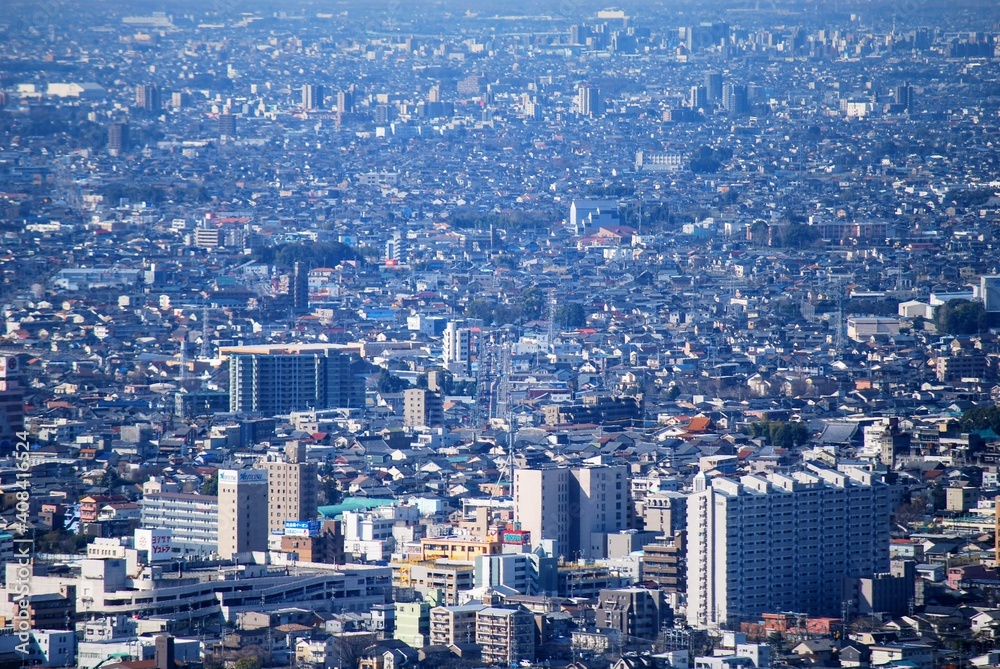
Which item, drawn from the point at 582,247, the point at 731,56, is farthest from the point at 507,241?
the point at 731,56

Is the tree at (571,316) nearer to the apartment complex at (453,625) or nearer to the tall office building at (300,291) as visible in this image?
the tall office building at (300,291)

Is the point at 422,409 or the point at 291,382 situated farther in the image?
the point at 291,382

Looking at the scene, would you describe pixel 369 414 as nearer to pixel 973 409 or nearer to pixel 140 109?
pixel 973 409

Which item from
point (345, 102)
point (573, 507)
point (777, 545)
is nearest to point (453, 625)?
point (777, 545)

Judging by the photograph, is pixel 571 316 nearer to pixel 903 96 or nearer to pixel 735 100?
pixel 903 96

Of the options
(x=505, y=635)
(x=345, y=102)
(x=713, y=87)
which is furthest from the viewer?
(x=345, y=102)

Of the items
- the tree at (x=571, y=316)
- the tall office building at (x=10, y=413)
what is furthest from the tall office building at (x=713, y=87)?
the tall office building at (x=10, y=413)
